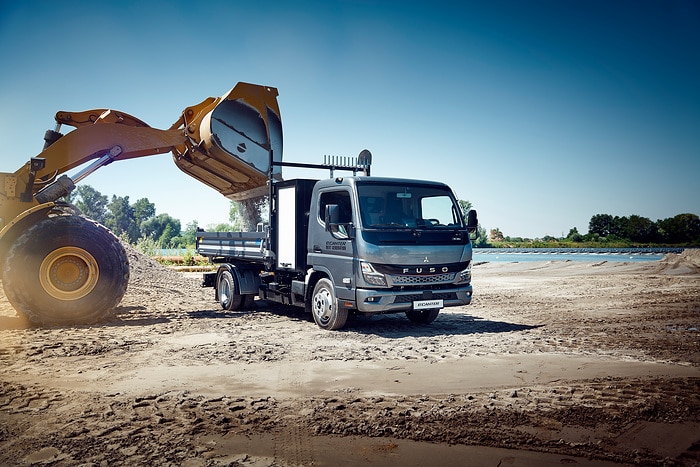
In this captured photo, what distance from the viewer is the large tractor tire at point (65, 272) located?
32.7ft

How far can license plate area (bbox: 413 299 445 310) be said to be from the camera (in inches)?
392

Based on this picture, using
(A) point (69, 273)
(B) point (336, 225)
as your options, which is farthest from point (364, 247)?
(A) point (69, 273)

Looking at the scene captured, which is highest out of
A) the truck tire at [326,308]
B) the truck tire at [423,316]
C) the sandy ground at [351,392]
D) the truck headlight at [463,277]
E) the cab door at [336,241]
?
the cab door at [336,241]

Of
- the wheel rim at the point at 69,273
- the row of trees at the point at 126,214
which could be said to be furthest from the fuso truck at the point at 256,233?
the row of trees at the point at 126,214

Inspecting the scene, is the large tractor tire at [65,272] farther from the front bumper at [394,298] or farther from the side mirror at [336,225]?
the front bumper at [394,298]

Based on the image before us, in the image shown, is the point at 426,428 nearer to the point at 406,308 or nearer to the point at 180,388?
the point at 180,388

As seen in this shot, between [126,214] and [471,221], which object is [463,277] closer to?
[471,221]

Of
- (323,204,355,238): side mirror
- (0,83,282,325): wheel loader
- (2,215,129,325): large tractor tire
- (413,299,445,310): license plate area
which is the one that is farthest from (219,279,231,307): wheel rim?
(413,299,445,310): license plate area

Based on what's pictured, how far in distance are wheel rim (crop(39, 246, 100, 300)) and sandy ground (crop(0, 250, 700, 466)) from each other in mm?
701

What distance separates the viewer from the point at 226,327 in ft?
35.2

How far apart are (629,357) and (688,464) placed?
4.07m

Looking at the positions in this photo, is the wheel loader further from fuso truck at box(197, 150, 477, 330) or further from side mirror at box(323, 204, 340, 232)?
side mirror at box(323, 204, 340, 232)

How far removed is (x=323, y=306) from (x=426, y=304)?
188 centimetres

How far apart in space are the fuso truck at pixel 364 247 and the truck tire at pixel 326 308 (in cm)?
2
